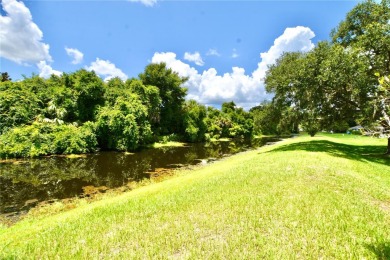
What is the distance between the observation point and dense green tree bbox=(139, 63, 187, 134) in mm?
49219

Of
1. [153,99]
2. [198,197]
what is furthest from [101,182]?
[153,99]

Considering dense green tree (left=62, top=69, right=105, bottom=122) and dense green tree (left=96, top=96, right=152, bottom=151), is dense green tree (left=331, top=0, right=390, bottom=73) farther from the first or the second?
dense green tree (left=62, top=69, right=105, bottom=122)

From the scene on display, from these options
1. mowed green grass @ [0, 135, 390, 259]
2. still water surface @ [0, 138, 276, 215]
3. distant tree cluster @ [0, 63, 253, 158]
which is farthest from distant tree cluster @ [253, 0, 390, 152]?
distant tree cluster @ [0, 63, 253, 158]

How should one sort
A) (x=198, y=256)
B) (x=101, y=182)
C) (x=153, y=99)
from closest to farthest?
1. (x=198, y=256)
2. (x=101, y=182)
3. (x=153, y=99)

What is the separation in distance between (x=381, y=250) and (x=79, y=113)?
38.6 m

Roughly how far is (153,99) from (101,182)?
28.3 m

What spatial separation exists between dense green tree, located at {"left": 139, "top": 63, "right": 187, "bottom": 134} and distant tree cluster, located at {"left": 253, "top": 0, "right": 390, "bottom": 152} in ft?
93.4

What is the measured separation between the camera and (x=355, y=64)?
18.5 metres

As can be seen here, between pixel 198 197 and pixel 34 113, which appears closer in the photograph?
pixel 198 197

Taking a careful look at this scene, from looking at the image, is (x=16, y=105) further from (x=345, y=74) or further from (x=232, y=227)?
(x=345, y=74)

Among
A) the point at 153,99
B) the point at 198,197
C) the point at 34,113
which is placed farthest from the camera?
the point at 153,99

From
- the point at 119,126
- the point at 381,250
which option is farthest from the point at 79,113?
the point at 381,250

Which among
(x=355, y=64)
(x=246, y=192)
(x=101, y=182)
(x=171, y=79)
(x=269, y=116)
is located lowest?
(x=101, y=182)

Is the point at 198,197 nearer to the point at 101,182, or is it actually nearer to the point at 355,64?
the point at 101,182
